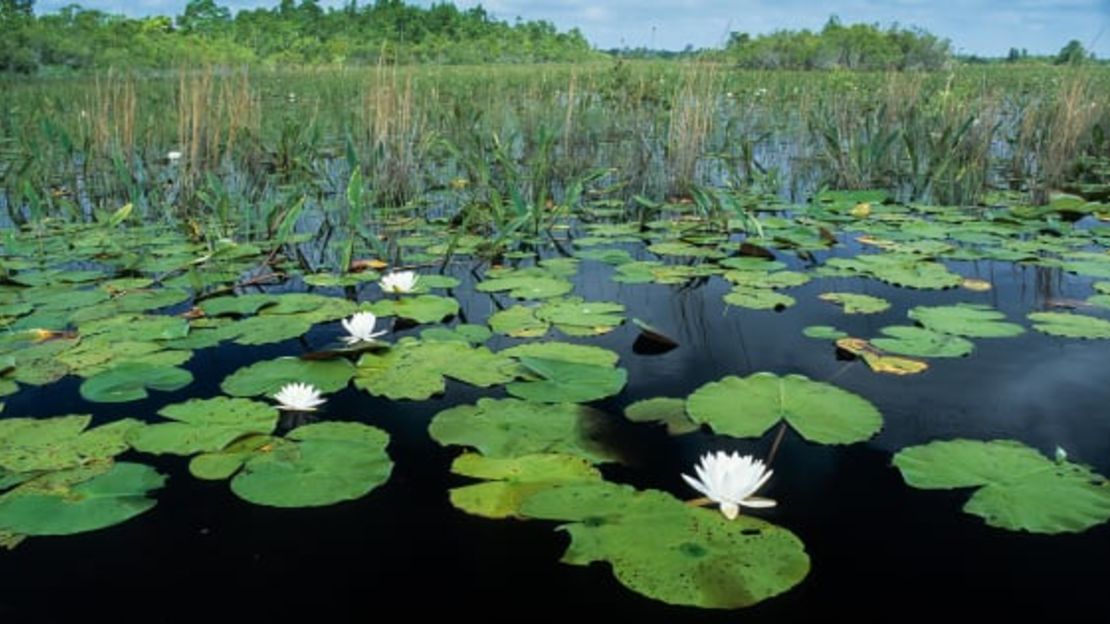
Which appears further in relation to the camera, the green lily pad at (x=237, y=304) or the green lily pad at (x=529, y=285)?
the green lily pad at (x=529, y=285)

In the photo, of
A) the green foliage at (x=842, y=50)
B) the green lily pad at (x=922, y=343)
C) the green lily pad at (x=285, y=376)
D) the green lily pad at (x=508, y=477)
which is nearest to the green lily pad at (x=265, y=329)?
the green lily pad at (x=285, y=376)

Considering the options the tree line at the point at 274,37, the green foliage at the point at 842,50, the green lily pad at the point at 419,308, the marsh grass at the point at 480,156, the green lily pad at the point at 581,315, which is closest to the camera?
the green lily pad at the point at 581,315

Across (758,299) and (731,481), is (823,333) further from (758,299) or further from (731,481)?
(731,481)

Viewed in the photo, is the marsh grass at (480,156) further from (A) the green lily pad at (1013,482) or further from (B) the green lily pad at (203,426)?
(A) the green lily pad at (1013,482)

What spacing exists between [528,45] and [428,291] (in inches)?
1438

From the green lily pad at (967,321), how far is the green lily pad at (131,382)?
2245mm

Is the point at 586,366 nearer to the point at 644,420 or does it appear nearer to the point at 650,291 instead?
the point at 644,420

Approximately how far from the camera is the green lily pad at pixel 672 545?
1226mm

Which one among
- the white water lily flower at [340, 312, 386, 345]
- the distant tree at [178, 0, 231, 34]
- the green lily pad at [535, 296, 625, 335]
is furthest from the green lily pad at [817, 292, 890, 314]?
the distant tree at [178, 0, 231, 34]

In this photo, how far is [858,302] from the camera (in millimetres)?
2764

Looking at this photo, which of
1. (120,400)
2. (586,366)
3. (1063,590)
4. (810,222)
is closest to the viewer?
(1063,590)

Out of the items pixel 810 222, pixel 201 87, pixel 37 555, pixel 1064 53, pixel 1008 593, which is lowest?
pixel 37 555

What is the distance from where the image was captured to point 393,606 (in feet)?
4.14

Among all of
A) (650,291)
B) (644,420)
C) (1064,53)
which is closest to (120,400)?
(644,420)
